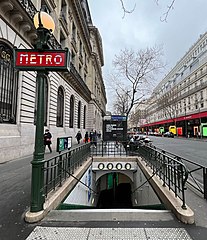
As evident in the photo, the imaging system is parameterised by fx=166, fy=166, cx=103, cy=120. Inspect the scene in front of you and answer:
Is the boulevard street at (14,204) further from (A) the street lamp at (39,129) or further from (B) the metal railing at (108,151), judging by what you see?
(B) the metal railing at (108,151)

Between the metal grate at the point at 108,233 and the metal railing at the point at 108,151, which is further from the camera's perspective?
the metal railing at the point at 108,151

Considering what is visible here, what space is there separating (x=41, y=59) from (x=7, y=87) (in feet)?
23.7

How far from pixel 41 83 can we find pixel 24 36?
29.3 feet

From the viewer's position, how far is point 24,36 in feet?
34.2

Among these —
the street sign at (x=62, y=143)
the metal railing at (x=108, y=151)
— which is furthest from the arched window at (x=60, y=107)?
the street sign at (x=62, y=143)

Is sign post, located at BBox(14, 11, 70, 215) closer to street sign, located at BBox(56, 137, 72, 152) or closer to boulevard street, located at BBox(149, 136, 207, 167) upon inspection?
street sign, located at BBox(56, 137, 72, 152)

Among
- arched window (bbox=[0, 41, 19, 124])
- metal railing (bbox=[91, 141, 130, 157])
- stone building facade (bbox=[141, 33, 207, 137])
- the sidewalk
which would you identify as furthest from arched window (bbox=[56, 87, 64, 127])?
stone building facade (bbox=[141, 33, 207, 137])

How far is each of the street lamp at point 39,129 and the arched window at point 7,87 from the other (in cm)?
668

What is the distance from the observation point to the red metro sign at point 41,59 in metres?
3.49

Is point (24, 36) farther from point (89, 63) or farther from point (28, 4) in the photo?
point (89, 63)

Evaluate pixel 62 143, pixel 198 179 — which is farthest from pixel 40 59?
pixel 198 179

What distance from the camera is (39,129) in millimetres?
3455

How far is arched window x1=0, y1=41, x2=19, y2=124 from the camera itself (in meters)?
8.95

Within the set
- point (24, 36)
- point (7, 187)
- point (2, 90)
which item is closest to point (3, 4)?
point (24, 36)
